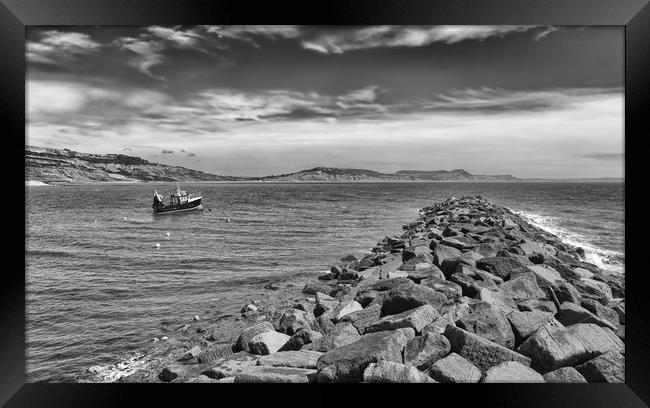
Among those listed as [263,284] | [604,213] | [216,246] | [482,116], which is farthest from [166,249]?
[604,213]

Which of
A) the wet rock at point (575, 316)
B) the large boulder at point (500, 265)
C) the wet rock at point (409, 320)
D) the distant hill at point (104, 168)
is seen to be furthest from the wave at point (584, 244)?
the distant hill at point (104, 168)

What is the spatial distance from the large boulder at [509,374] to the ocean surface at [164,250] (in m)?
2.53

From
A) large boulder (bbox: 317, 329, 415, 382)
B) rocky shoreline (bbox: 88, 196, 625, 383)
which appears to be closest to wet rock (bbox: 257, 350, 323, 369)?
rocky shoreline (bbox: 88, 196, 625, 383)

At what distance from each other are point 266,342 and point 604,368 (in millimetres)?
2414

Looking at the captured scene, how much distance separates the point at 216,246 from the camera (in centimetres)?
815

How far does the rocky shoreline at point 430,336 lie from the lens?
118 inches

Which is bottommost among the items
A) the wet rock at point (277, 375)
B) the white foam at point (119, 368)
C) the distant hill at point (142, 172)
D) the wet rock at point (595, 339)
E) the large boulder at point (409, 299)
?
the white foam at point (119, 368)

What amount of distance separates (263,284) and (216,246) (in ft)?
7.85

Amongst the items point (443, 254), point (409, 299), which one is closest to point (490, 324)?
point (409, 299)

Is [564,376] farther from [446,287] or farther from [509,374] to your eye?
[446,287]

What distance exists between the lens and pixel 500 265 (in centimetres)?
482

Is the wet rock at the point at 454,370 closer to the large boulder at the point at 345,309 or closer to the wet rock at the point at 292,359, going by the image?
the wet rock at the point at 292,359

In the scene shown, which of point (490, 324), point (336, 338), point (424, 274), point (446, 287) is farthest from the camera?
point (424, 274)
